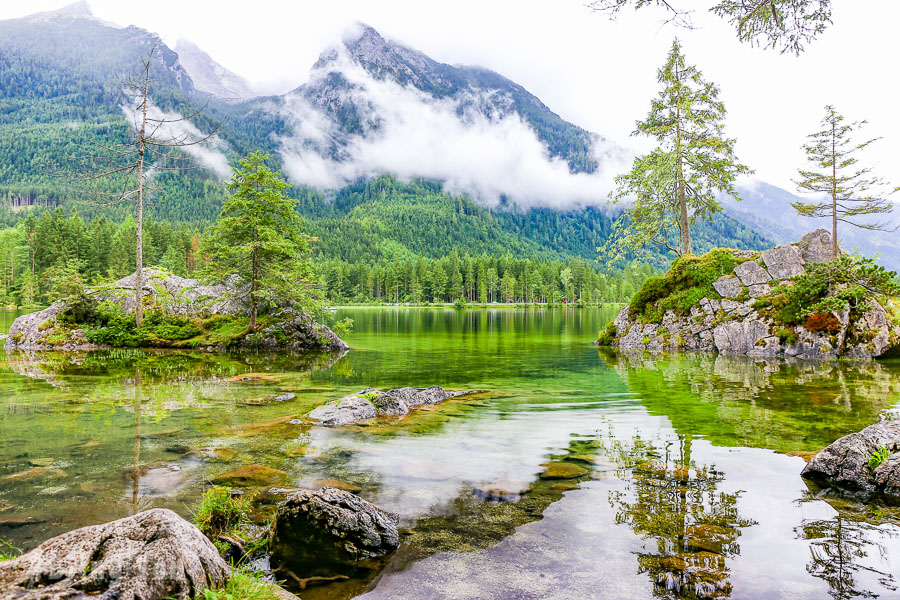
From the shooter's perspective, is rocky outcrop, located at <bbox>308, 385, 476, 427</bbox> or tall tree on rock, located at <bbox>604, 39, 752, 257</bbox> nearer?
rocky outcrop, located at <bbox>308, 385, 476, 427</bbox>

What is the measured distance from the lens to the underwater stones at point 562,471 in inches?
305

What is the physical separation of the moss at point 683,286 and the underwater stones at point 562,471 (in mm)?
25503

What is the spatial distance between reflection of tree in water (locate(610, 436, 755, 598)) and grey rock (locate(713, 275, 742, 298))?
24.2 m

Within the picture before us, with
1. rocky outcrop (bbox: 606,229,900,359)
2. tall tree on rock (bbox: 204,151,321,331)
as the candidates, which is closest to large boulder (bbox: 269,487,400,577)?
tall tree on rock (bbox: 204,151,321,331)

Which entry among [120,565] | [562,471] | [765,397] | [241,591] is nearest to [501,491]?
[562,471]

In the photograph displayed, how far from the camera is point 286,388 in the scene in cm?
1588

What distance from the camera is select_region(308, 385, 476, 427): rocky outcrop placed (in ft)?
38.1

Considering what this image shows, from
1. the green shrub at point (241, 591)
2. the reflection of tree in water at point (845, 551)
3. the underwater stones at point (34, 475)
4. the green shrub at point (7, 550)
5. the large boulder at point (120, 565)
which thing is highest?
the large boulder at point (120, 565)

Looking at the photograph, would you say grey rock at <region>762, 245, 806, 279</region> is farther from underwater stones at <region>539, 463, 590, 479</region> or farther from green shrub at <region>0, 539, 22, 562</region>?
green shrub at <region>0, 539, 22, 562</region>

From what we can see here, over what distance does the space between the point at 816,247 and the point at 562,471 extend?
29.8 metres

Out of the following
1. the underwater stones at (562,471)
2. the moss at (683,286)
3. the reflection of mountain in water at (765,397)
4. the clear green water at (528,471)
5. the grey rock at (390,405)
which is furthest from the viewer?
the moss at (683,286)

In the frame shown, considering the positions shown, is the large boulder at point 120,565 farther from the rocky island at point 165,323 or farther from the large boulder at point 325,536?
the rocky island at point 165,323

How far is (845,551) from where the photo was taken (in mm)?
5223

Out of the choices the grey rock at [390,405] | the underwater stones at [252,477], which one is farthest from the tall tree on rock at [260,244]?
the underwater stones at [252,477]
